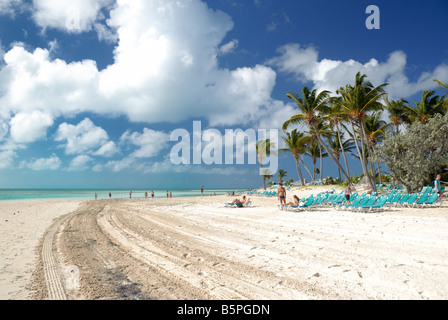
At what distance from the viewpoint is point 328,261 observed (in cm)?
450

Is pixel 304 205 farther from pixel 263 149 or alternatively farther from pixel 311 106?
pixel 263 149

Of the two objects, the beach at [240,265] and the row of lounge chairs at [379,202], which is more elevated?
the row of lounge chairs at [379,202]

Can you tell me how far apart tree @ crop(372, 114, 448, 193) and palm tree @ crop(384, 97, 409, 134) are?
10123 millimetres

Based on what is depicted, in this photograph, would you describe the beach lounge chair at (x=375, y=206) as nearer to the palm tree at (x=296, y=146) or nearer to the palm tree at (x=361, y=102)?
the palm tree at (x=361, y=102)

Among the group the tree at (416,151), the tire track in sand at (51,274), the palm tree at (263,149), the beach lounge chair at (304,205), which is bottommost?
the tire track in sand at (51,274)

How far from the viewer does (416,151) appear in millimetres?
14359

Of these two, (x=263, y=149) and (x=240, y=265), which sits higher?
(x=263, y=149)

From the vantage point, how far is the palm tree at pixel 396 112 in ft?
78.4

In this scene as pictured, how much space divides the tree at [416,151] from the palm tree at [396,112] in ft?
33.2

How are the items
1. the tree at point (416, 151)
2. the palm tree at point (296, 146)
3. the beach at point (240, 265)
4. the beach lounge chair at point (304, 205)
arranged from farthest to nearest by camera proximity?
the palm tree at point (296, 146)
the tree at point (416, 151)
the beach lounge chair at point (304, 205)
the beach at point (240, 265)

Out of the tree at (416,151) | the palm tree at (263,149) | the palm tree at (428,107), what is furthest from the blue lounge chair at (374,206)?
the palm tree at (263,149)

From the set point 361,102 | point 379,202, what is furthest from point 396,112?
point 379,202

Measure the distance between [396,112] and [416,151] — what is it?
12555 millimetres
